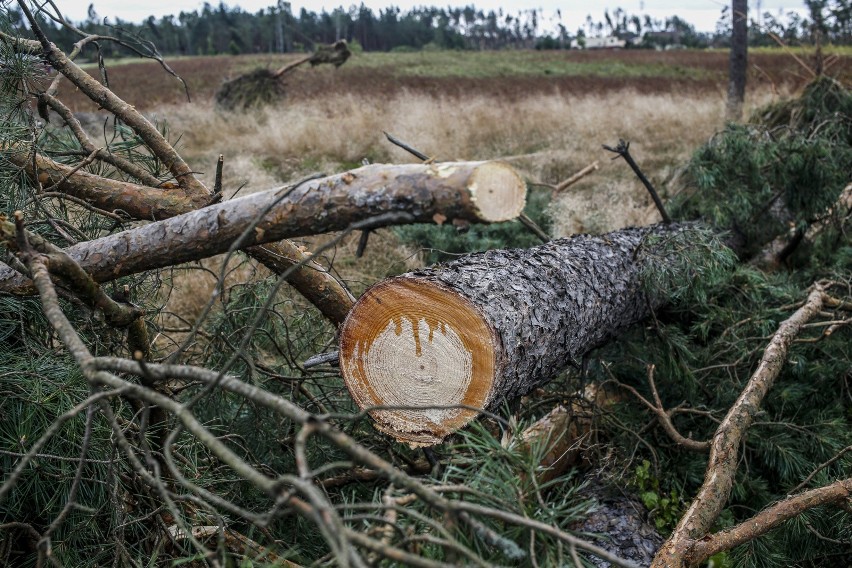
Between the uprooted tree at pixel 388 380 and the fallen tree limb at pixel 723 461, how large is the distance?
1cm

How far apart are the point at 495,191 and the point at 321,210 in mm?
420

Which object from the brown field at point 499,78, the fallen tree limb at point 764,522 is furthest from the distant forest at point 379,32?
the fallen tree limb at point 764,522

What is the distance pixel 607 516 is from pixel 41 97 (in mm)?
2713

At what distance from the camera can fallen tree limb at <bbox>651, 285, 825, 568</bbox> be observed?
1.82 metres

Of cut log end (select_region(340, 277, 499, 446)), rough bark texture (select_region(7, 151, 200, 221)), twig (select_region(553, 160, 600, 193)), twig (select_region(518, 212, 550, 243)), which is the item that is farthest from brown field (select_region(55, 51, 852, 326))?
cut log end (select_region(340, 277, 499, 446))

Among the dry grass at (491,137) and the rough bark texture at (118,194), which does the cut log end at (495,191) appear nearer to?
the rough bark texture at (118,194)

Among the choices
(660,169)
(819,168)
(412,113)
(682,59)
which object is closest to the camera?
(819,168)

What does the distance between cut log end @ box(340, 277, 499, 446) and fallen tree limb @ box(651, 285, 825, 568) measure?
673 millimetres

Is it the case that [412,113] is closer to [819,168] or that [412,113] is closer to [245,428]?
[819,168]

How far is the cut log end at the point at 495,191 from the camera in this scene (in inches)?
56.8

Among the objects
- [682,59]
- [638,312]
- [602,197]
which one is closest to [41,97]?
[638,312]

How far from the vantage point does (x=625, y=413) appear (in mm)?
2969

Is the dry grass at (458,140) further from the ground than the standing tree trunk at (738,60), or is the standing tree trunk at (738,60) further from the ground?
the standing tree trunk at (738,60)

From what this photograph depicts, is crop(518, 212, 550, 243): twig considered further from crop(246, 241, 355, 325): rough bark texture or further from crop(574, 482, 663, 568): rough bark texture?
crop(574, 482, 663, 568): rough bark texture
